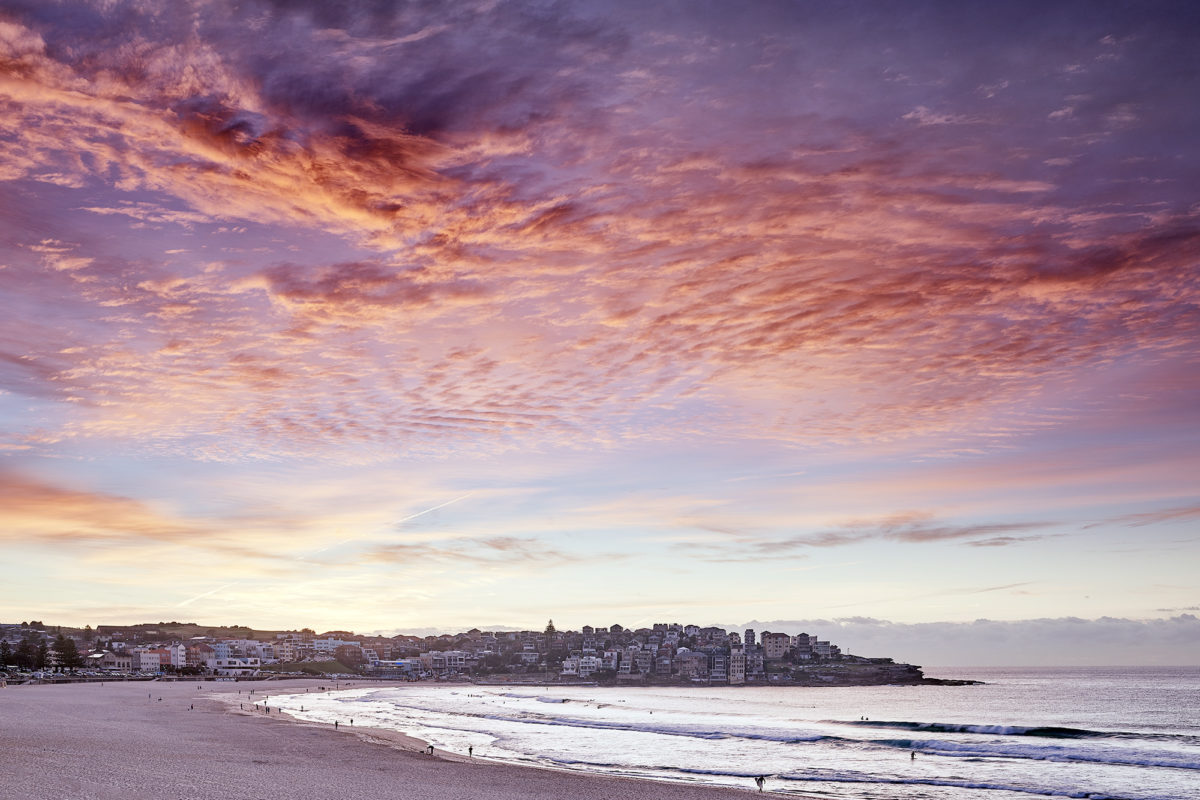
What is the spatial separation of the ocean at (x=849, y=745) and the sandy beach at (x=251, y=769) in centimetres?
517

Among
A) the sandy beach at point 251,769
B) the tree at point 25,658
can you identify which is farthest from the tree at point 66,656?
the sandy beach at point 251,769

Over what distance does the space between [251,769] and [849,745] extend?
40.6 meters

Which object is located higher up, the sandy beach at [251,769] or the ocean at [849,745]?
the sandy beach at [251,769]

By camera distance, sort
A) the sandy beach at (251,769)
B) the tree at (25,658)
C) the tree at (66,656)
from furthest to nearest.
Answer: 1. the tree at (66,656)
2. the tree at (25,658)
3. the sandy beach at (251,769)

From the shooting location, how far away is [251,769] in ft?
109

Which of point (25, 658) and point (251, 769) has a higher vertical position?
point (251, 769)

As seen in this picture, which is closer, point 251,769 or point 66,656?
point 251,769

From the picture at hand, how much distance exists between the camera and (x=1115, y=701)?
12394 cm

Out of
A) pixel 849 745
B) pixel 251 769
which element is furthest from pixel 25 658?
pixel 251 769

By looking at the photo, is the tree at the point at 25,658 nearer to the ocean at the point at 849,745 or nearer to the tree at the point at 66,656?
the tree at the point at 66,656

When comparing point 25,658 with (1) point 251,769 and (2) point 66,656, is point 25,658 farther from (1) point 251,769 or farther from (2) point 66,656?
(1) point 251,769

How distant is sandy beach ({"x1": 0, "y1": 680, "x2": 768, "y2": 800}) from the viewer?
27.3 metres

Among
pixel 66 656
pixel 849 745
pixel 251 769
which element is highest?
pixel 251 769

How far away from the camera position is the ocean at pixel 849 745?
39344mm
